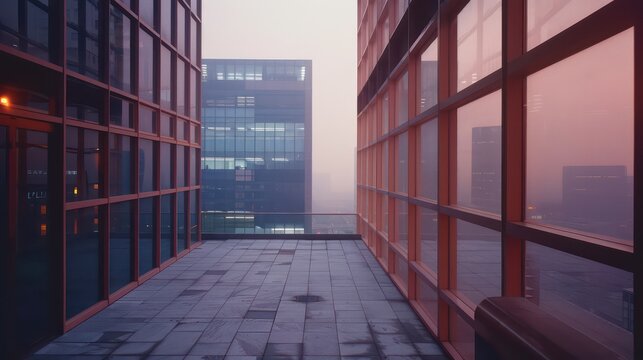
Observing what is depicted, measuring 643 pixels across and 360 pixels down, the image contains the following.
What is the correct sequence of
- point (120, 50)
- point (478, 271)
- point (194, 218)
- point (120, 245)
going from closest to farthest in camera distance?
point (120, 50) < point (120, 245) < point (194, 218) < point (478, 271)

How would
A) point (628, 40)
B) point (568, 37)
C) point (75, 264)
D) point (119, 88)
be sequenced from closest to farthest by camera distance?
1. point (628, 40)
2. point (568, 37)
3. point (75, 264)
4. point (119, 88)

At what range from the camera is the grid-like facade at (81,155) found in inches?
236

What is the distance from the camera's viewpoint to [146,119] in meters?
10.6

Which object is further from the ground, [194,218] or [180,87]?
[180,87]

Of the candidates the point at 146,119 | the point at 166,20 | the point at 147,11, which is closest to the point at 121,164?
the point at 146,119

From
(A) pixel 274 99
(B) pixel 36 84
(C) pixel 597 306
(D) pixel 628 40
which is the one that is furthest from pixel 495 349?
(A) pixel 274 99

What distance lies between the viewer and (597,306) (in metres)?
35.0

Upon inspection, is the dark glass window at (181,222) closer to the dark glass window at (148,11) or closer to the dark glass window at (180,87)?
the dark glass window at (180,87)

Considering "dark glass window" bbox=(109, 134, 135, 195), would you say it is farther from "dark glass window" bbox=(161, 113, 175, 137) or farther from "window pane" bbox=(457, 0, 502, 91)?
"window pane" bbox=(457, 0, 502, 91)

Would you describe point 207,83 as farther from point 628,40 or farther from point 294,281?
point 628,40

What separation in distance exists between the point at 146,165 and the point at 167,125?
1.92 metres

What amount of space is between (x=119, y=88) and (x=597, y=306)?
40836mm

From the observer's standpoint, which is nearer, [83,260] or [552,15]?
[552,15]

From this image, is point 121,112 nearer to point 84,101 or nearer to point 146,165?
Result: point 84,101
